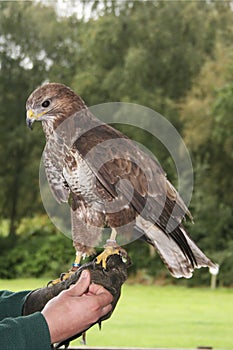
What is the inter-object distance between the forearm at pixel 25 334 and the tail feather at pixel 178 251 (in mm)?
373

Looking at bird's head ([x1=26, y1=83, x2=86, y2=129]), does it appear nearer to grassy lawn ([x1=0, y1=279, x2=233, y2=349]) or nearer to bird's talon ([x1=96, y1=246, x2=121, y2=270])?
bird's talon ([x1=96, y1=246, x2=121, y2=270])

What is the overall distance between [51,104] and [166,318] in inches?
248

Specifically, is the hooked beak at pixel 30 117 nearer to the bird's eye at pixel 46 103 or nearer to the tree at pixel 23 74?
the bird's eye at pixel 46 103

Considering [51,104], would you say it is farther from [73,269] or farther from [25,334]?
[25,334]

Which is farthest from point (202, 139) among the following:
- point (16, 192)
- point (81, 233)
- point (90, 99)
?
point (81, 233)

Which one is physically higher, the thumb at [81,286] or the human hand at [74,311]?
the thumb at [81,286]

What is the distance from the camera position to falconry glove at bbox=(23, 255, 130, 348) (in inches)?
43.4

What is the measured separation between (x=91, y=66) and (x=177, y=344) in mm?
3499

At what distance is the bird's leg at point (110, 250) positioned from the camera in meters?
1.18

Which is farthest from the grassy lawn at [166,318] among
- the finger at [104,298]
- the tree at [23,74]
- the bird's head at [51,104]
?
the finger at [104,298]

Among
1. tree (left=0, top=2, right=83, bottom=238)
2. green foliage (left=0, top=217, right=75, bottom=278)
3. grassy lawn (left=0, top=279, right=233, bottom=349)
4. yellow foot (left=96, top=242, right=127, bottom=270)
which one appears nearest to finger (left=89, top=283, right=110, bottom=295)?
yellow foot (left=96, top=242, right=127, bottom=270)

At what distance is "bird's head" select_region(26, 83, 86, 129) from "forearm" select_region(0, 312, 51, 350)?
15.0 inches

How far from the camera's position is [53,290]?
1.21m

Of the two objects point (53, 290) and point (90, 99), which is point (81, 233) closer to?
point (53, 290)
